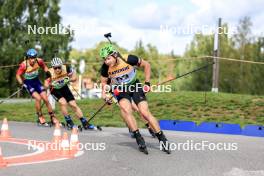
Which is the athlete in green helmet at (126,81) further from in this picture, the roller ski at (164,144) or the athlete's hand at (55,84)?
the athlete's hand at (55,84)

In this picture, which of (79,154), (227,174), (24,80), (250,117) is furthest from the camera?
(250,117)

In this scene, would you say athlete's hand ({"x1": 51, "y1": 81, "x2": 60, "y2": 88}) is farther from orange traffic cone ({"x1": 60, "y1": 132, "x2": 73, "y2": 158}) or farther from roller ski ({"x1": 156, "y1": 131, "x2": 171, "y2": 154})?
orange traffic cone ({"x1": 60, "y1": 132, "x2": 73, "y2": 158})

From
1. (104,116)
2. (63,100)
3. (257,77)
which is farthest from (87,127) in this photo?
(257,77)

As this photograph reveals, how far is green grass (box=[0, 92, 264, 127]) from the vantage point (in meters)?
17.5

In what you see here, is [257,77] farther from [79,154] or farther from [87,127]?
[79,154]

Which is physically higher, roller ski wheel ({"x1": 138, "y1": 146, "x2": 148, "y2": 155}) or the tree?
the tree

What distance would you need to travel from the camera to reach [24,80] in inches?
602

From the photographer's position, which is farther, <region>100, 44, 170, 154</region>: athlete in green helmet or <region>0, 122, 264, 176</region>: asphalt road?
<region>100, 44, 170, 154</region>: athlete in green helmet

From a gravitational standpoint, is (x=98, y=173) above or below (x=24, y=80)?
below

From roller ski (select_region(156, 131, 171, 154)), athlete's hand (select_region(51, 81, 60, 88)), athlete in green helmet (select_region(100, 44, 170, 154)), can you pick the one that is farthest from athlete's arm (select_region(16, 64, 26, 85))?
roller ski (select_region(156, 131, 171, 154))

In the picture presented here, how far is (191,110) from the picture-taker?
19125 mm

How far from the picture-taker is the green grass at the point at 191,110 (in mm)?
17500

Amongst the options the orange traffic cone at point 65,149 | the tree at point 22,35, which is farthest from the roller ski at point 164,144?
the tree at point 22,35

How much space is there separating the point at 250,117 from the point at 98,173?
11410 millimetres
